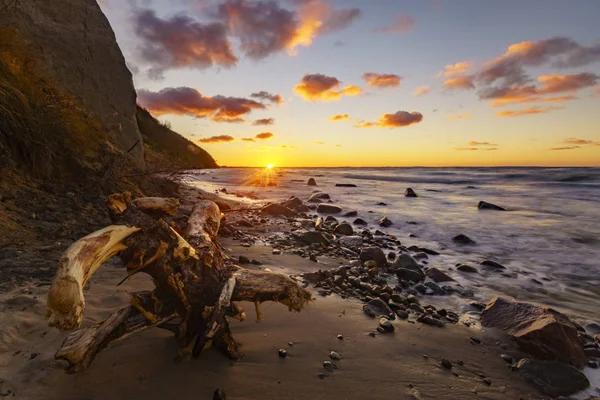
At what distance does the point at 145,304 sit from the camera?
109 inches

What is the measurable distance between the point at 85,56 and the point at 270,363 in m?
11.3

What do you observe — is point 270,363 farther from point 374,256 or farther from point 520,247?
point 520,247

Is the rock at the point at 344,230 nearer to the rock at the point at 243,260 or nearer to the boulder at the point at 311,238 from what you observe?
the boulder at the point at 311,238

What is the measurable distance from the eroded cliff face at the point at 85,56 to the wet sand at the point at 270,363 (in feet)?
24.1

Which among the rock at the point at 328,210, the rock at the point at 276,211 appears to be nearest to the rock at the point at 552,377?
the rock at the point at 276,211

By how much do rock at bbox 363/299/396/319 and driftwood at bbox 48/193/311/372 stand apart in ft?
4.92

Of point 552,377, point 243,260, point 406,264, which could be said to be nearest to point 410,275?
point 406,264

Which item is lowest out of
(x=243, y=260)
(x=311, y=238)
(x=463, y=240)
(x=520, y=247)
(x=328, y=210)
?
(x=520, y=247)

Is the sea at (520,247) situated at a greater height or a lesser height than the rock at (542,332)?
lesser

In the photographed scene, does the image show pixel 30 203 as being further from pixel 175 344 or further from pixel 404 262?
pixel 404 262

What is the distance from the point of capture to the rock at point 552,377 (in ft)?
10.5

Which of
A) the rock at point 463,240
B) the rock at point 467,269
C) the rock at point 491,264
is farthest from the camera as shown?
the rock at point 463,240

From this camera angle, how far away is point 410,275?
6.20 meters

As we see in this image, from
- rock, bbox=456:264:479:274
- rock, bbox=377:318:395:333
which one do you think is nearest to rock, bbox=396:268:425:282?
rock, bbox=456:264:479:274
